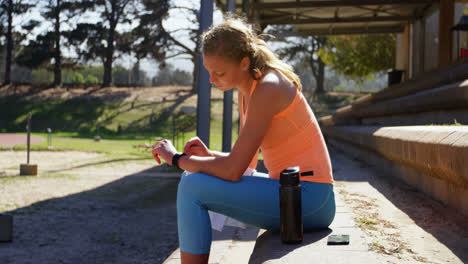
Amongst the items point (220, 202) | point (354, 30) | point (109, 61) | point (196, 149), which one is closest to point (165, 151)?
point (196, 149)

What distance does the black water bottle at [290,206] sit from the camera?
71.7 inches

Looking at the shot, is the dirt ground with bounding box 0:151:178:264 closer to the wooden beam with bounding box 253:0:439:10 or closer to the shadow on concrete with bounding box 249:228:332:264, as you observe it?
the shadow on concrete with bounding box 249:228:332:264

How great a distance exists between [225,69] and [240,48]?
0.37 feet

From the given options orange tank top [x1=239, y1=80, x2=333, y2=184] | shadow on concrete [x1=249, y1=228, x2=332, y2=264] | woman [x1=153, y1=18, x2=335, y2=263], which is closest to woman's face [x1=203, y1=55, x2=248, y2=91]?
woman [x1=153, y1=18, x2=335, y2=263]

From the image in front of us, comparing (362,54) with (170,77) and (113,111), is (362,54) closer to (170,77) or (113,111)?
(113,111)

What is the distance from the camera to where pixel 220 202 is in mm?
1942

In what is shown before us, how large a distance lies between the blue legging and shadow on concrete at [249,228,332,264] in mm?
106

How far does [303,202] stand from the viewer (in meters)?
1.99

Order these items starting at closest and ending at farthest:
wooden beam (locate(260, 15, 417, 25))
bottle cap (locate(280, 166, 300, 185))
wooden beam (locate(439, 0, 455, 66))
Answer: bottle cap (locate(280, 166, 300, 185)) < wooden beam (locate(439, 0, 455, 66)) < wooden beam (locate(260, 15, 417, 25))

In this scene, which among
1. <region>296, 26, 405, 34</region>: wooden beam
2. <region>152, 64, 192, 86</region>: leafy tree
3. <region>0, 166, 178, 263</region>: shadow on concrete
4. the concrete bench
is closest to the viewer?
the concrete bench

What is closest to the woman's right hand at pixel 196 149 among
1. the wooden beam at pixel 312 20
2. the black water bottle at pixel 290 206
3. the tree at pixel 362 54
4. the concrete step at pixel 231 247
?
the black water bottle at pixel 290 206

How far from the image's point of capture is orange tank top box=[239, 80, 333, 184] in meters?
2.02

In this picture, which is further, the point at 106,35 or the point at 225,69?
the point at 106,35

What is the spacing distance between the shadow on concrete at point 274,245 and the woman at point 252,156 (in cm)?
5
